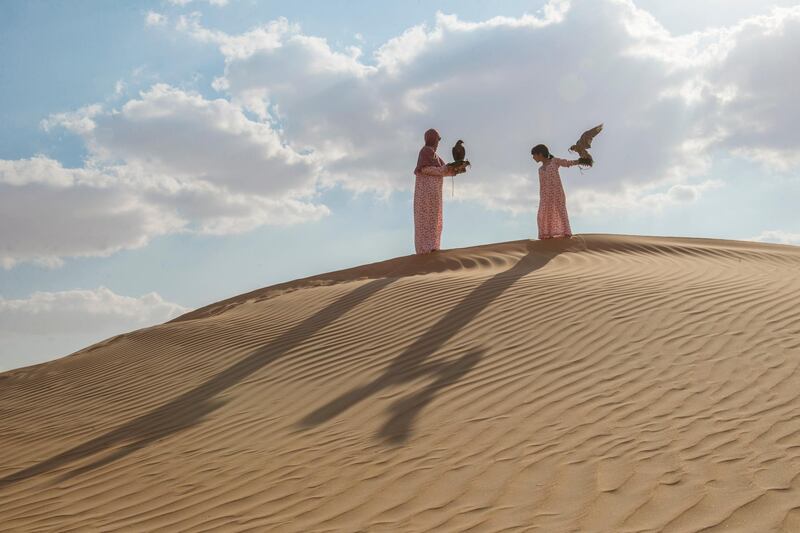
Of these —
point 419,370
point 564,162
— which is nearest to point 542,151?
point 564,162

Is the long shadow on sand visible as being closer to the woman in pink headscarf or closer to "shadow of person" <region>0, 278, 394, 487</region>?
"shadow of person" <region>0, 278, 394, 487</region>

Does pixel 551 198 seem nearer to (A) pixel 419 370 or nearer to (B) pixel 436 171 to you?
(B) pixel 436 171

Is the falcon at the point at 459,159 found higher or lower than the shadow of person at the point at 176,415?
higher

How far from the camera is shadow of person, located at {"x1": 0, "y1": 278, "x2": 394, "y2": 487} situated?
6770 mm

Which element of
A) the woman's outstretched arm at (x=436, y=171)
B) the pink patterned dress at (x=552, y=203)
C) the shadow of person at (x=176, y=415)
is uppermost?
the woman's outstretched arm at (x=436, y=171)

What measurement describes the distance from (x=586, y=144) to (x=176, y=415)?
9189 mm

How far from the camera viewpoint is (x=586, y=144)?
550 inches

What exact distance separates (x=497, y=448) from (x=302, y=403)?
255 centimetres

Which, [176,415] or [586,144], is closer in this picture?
[176,415]

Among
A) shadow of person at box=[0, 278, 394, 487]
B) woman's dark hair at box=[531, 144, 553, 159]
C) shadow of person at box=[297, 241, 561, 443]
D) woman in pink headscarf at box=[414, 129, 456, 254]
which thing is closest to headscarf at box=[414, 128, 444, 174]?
woman in pink headscarf at box=[414, 129, 456, 254]

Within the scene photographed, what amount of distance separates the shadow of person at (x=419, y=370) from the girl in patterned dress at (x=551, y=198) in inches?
160

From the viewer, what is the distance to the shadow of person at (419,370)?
6379 millimetres

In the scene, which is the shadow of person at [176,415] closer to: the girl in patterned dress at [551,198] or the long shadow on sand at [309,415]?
the long shadow on sand at [309,415]

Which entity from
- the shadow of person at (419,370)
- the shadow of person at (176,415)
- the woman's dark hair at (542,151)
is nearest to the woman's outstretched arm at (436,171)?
the woman's dark hair at (542,151)
